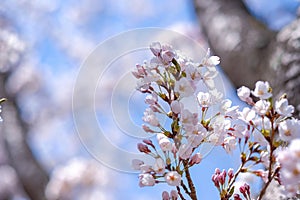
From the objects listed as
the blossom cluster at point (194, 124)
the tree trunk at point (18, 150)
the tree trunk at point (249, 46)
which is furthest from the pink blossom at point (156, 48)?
the tree trunk at point (18, 150)

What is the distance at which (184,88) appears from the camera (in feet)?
1.50

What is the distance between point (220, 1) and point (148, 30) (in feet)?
1.98

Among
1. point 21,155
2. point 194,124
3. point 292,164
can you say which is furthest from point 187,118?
point 21,155

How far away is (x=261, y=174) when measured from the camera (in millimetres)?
481

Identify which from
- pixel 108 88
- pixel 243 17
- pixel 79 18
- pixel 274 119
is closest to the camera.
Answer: pixel 274 119

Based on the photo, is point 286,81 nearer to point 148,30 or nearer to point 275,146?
point 148,30

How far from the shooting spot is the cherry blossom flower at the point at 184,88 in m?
0.46

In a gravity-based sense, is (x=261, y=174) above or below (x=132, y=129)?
below

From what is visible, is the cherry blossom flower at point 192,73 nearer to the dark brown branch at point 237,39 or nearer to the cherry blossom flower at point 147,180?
the cherry blossom flower at point 147,180

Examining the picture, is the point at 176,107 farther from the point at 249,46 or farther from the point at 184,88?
the point at 249,46

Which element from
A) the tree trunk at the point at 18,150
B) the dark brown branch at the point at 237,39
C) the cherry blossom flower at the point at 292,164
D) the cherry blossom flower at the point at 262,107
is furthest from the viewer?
the tree trunk at the point at 18,150

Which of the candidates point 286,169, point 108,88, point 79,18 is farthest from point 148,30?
point 79,18

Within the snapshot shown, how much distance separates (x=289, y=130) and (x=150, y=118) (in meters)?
0.16

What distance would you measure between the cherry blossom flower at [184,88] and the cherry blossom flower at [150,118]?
4cm
